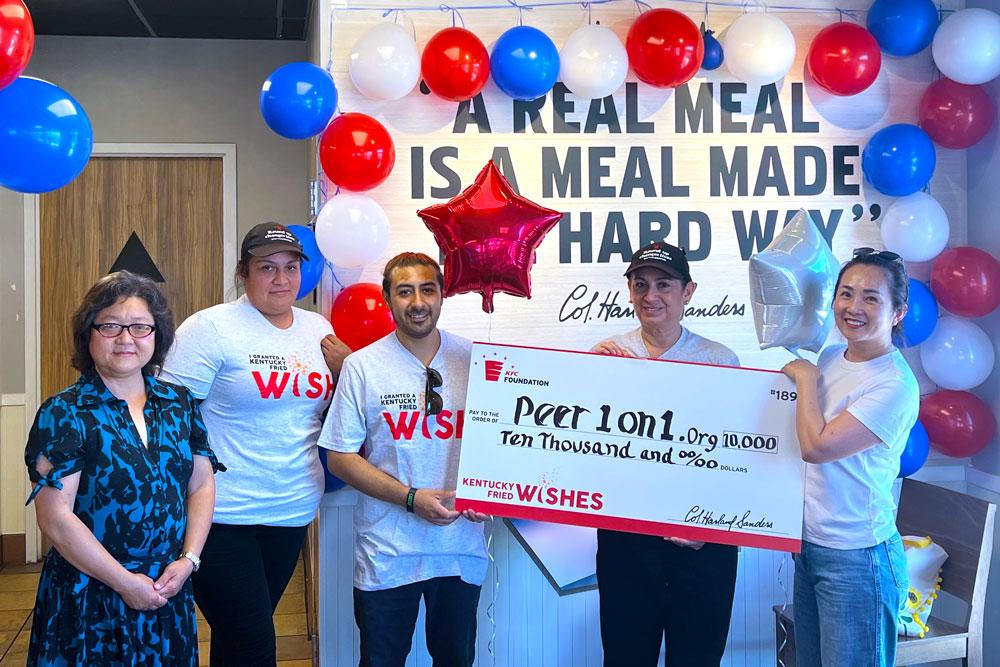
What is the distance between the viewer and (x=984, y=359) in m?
2.83

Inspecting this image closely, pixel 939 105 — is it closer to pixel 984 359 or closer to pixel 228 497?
pixel 984 359

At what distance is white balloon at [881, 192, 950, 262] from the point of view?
2.80 meters

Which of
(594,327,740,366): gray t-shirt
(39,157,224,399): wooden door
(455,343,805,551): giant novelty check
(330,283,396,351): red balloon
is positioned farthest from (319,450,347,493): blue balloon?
(39,157,224,399): wooden door

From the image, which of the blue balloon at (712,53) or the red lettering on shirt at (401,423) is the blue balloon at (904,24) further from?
the red lettering on shirt at (401,423)

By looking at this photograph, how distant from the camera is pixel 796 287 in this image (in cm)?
Result: 217

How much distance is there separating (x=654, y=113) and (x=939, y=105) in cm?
94

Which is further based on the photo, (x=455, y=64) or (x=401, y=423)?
(x=455, y=64)

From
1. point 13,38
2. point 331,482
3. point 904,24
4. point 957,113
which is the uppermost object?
point 904,24

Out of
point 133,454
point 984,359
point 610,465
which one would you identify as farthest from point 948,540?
point 133,454

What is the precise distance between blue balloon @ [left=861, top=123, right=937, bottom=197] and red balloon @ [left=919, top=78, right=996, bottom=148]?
74mm

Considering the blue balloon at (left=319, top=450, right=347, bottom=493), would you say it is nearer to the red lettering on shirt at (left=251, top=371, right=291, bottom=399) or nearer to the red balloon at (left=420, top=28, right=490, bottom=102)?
the red lettering on shirt at (left=251, top=371, right=291, bottom=399)

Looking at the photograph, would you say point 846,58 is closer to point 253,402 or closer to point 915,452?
point 915,452

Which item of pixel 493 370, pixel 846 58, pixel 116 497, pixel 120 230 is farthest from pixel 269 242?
pixel 120 230

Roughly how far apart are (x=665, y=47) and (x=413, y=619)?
1814mm
